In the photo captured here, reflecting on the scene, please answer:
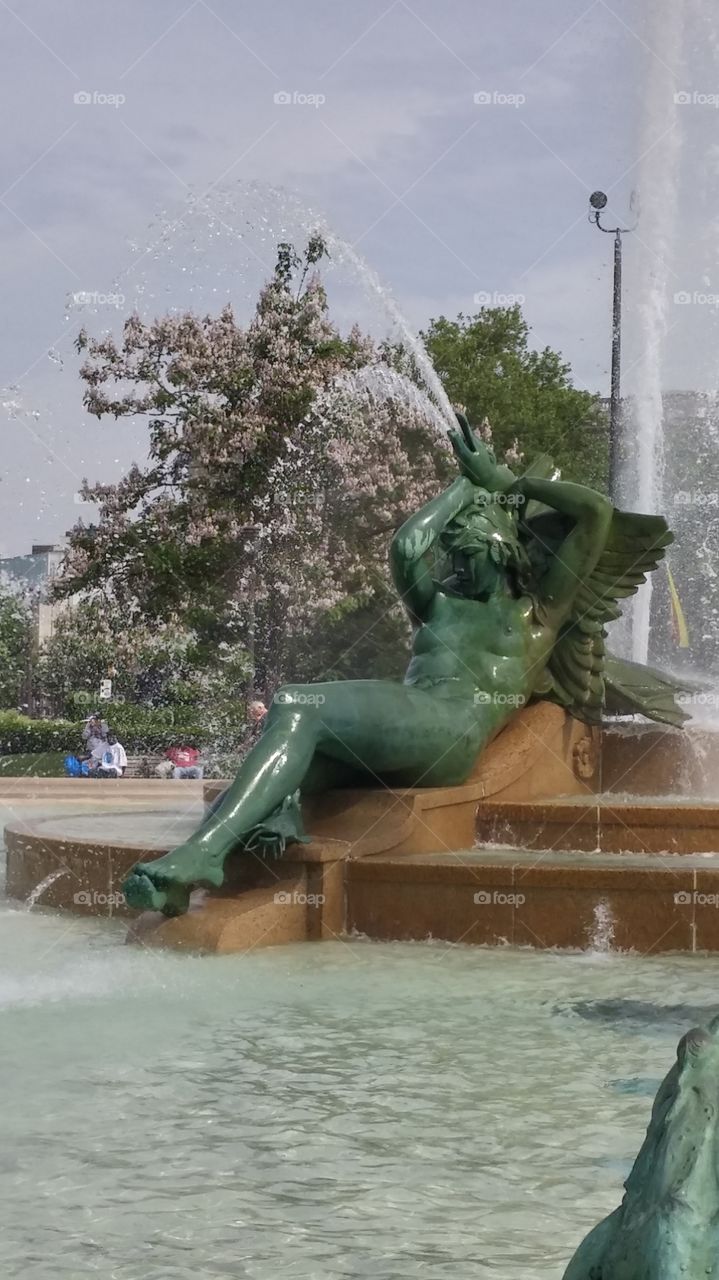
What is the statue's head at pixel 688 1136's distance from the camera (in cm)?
170

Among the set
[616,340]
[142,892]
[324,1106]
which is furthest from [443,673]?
[616,340]

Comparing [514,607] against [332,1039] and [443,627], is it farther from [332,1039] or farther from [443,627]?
[332,1039]

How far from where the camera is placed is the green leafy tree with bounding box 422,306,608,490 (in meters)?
34.0

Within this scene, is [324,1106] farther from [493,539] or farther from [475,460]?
[475,460]

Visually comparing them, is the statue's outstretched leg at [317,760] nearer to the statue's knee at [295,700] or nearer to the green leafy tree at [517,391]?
the statue's knee at [295,700]

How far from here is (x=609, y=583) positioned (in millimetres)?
7832

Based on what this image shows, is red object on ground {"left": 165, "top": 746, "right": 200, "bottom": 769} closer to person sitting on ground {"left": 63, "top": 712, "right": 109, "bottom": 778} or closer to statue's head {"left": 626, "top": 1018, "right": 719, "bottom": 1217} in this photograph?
person sitting on ground {"left": 63, "top": 712, "right": 109, "bottom": 778}

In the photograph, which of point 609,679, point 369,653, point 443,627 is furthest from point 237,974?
point 369,653

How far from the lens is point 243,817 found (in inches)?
241

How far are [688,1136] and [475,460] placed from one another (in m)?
5.96

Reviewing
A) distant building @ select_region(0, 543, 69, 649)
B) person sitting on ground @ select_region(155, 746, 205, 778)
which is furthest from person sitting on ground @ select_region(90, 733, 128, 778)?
distant building @ select_region(0, 543, 69, 649)

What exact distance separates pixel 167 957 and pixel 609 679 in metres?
3.44

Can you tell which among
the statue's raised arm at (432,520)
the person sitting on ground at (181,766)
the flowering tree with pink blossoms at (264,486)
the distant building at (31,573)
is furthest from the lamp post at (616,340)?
the distant building at (31,573)

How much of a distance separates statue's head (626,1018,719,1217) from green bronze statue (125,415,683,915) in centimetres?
442
